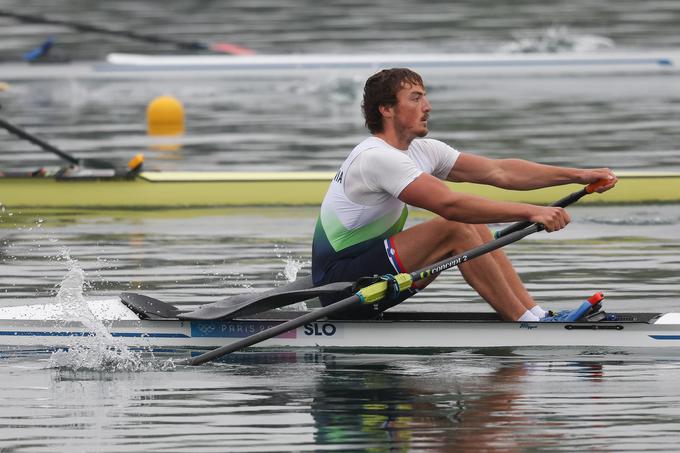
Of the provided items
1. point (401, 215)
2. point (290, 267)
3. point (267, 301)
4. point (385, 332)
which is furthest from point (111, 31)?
point (385, 332)

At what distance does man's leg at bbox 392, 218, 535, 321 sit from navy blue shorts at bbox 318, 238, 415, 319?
0.05m

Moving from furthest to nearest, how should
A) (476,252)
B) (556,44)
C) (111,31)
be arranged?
(556,44) < (111,31) < (476,252)

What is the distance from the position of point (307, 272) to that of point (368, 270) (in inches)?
117

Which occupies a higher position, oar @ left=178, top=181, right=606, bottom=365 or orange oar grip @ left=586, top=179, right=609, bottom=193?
orange oar grip @ left=586, top=179, right=609, bottom=193

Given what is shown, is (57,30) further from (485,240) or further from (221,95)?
(485,240)

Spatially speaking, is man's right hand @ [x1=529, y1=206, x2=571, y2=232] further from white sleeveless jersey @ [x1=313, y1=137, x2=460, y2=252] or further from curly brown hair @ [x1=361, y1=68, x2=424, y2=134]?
curly brown hair @ [x1=361, y1=68, x2=424, y2=134]

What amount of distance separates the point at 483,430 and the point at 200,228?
701 cm

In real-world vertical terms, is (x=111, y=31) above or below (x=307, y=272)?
above

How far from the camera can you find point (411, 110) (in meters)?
8.89

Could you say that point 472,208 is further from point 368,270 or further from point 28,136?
point 28,136

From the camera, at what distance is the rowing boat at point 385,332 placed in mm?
8852

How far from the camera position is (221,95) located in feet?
92.5

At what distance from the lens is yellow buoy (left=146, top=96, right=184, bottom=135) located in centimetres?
2391

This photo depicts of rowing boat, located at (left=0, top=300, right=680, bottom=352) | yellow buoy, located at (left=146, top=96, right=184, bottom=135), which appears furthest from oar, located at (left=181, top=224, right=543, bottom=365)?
yellow buoy, located at (left=146, top=96, right=184, bottom=135)
